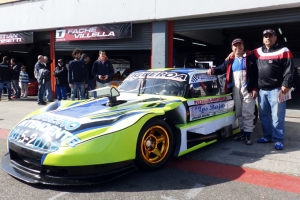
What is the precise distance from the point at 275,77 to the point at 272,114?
59 centimetres

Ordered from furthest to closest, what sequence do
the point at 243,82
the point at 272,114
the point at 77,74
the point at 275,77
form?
1. the point at 77,74
2. the point at 243,82
3. the point at 272,114
4. the point at 275,77

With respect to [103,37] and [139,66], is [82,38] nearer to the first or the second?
[103,37]

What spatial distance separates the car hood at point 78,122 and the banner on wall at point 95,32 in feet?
21.1

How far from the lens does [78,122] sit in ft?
11.0

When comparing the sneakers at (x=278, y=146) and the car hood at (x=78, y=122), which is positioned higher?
the car hood at (x=78, y=122)

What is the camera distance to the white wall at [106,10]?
26.4 feet

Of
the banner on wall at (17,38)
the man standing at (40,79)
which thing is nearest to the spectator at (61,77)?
the man standing at (40,79)

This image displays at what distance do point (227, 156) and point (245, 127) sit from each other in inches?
34.2

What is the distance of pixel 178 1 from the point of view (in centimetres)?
888

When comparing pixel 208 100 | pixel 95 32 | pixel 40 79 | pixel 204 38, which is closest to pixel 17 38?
pixel 40 79

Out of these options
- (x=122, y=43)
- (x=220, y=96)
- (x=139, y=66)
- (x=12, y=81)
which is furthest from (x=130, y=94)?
(x=139, y=66)

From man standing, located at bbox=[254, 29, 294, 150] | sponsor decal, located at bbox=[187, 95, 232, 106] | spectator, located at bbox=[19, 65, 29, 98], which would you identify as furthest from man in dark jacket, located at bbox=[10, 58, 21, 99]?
man standing, located at bbox=[254, 29, 294, 150]

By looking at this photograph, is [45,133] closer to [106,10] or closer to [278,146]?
[278,146]

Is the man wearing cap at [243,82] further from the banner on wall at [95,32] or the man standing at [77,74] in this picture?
the banner on wall at [95,32]
